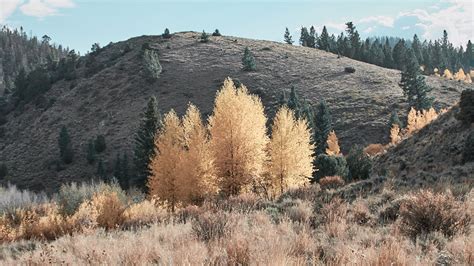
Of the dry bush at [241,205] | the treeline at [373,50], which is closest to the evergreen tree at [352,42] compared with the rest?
the treeline at [373,50]

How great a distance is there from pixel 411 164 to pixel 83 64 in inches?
3964

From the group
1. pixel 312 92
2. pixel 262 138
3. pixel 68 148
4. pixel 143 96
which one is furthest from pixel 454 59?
pixel 262 138

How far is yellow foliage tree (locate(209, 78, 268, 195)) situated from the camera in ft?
84.6

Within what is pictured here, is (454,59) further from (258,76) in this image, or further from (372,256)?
(372,256)

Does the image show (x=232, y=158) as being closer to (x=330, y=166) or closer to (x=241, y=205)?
(x=330, y=166)

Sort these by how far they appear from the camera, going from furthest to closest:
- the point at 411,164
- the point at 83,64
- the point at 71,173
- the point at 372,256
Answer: the point at 83,64
the point at 71,173
the point at 411,164
the point at 372,256

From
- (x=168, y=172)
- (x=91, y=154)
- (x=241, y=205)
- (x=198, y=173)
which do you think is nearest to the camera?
(x=241, y=205)

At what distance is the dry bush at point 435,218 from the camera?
6820 millimetres

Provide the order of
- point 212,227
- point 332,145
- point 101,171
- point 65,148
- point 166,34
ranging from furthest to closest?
point 166,34 < point 65,148 < point 101,171 < point 332,145 < point 212,227

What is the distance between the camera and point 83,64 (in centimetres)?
10881

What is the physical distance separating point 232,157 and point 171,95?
59818mm

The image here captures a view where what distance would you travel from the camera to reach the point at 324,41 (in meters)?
130

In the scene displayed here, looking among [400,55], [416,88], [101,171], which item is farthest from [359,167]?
[400,55]

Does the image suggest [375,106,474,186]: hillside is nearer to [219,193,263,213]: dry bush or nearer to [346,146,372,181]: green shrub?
[346,146,372,181]: green shrub
